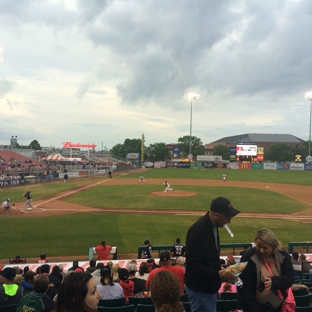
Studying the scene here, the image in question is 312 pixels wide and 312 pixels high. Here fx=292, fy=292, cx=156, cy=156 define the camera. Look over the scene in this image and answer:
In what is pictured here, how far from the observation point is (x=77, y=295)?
2.51 m

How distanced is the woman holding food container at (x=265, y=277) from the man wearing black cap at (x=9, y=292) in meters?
4.32

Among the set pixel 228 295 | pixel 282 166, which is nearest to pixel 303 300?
pixel 228 295

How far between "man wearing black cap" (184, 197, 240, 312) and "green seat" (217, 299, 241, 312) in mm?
1681

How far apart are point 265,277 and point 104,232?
15193 millimetres

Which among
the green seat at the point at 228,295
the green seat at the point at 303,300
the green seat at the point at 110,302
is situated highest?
the green seat at the point at 303,300

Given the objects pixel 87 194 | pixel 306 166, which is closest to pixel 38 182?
pixel 87 194

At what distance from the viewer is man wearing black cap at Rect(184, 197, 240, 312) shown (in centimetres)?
359

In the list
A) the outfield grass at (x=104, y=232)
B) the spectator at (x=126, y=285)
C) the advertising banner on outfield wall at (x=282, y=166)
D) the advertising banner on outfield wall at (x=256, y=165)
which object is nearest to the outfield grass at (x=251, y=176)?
the advertising banner on outfield wall at (x=282, y=166)

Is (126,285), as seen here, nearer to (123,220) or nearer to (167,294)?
(167,294)

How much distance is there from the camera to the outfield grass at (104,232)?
14734 mm

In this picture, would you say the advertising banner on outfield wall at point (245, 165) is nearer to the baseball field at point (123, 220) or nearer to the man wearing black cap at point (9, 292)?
the baseball field at point (123, 220)

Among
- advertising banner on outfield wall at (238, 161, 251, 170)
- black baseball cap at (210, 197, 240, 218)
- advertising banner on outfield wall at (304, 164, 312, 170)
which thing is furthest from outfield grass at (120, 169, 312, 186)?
black baseball cap at (210, 197, 240, 218)

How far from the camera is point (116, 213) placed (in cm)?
2311

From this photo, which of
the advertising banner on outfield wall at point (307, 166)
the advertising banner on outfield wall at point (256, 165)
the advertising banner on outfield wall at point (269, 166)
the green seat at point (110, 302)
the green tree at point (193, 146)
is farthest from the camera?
the green tree at point (193, 146)
